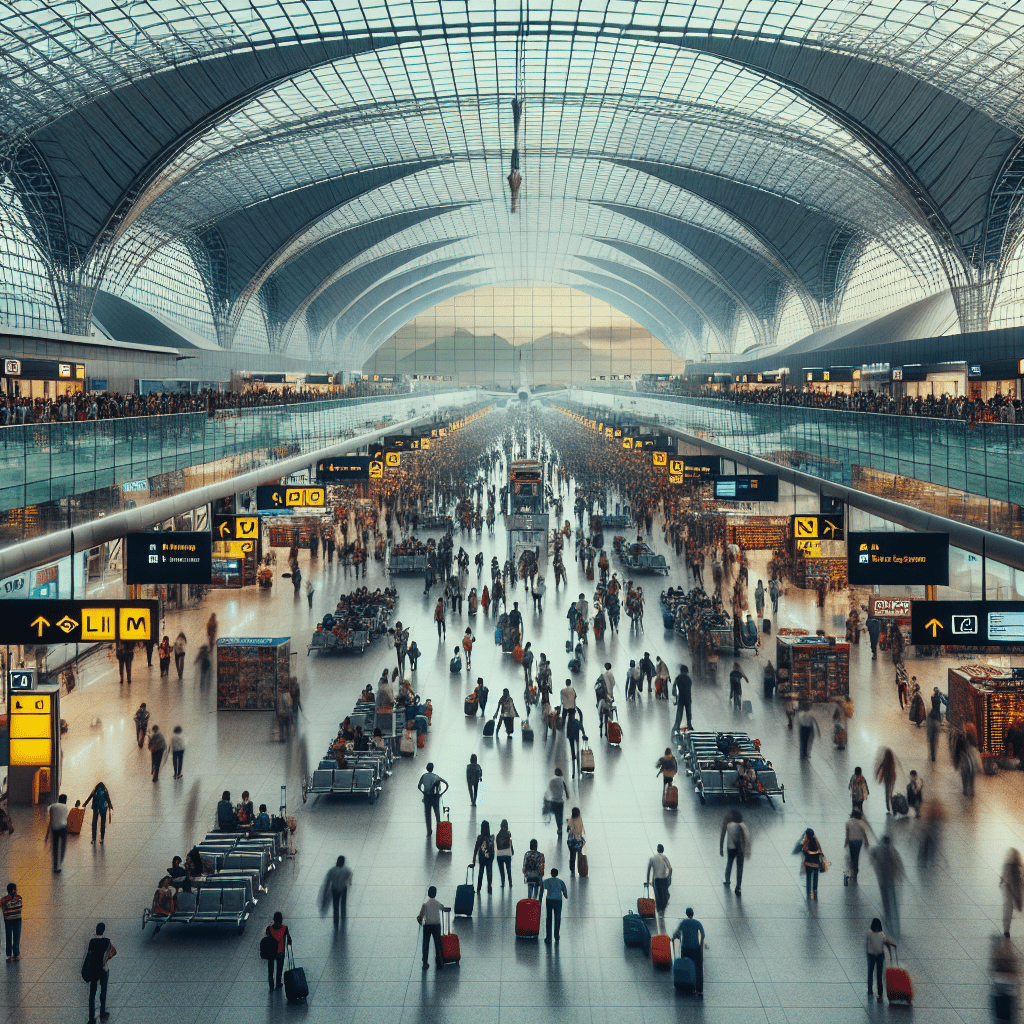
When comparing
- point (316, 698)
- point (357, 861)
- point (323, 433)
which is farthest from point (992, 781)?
point (323, 433)

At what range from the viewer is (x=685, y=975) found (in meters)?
9.91

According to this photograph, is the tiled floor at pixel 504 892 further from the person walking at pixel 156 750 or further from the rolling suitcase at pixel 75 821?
the person walking at pixel 156 750

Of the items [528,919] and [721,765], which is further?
[721,765]

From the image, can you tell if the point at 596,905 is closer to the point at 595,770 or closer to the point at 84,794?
the point at 595,770

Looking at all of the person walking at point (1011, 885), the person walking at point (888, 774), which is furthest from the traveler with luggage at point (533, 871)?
the person walking at point (888, 774)

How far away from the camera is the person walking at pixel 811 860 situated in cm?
1195

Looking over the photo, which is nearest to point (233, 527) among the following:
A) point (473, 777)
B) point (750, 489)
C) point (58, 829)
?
point (473, 777)

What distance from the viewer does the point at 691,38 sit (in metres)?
44.3

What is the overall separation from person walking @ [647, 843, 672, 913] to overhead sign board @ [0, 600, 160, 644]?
6814 millimetres

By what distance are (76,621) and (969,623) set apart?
11394 mm

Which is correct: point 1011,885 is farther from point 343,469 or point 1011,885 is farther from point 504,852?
point 343,469

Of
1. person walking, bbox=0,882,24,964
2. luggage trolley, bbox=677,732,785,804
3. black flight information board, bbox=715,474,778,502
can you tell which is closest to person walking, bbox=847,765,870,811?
luggage trolley, bbox=677,732,785,804

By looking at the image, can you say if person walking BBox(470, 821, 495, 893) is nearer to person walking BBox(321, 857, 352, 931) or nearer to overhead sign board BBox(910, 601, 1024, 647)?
person walking BBox(321, 857, 352, 931)

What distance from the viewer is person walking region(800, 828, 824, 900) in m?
12.0
